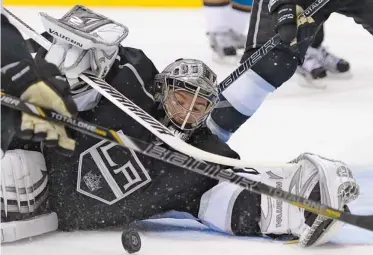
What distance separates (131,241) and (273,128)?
1.42 meters

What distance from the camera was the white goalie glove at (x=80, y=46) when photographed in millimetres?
1980

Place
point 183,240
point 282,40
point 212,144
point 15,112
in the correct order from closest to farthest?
point 15,112 < point 183,240 < point 212,144 < point 282,40

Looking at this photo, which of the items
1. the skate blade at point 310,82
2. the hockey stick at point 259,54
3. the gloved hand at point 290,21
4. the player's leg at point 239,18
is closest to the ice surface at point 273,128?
the skate blade at point 310,82

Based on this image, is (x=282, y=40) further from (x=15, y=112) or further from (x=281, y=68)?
(x=15, y=112)

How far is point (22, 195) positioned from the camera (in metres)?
2.02

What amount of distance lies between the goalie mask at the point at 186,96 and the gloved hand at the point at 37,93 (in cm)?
42

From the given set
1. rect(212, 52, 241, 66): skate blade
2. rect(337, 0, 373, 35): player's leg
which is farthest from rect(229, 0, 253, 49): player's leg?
rect(337, 0, 373, 35): player's leg

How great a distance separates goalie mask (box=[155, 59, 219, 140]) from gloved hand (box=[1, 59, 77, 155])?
422 millimetres

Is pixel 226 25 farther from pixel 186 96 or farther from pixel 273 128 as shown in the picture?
pixel 186 96

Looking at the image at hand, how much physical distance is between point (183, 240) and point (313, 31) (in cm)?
103

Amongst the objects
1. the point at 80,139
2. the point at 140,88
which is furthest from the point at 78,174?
the point at 140,88

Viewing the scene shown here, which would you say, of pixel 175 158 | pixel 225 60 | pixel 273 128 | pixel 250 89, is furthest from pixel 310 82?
pixel 175 158

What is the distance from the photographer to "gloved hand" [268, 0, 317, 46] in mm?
2697

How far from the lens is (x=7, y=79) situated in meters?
1.75
